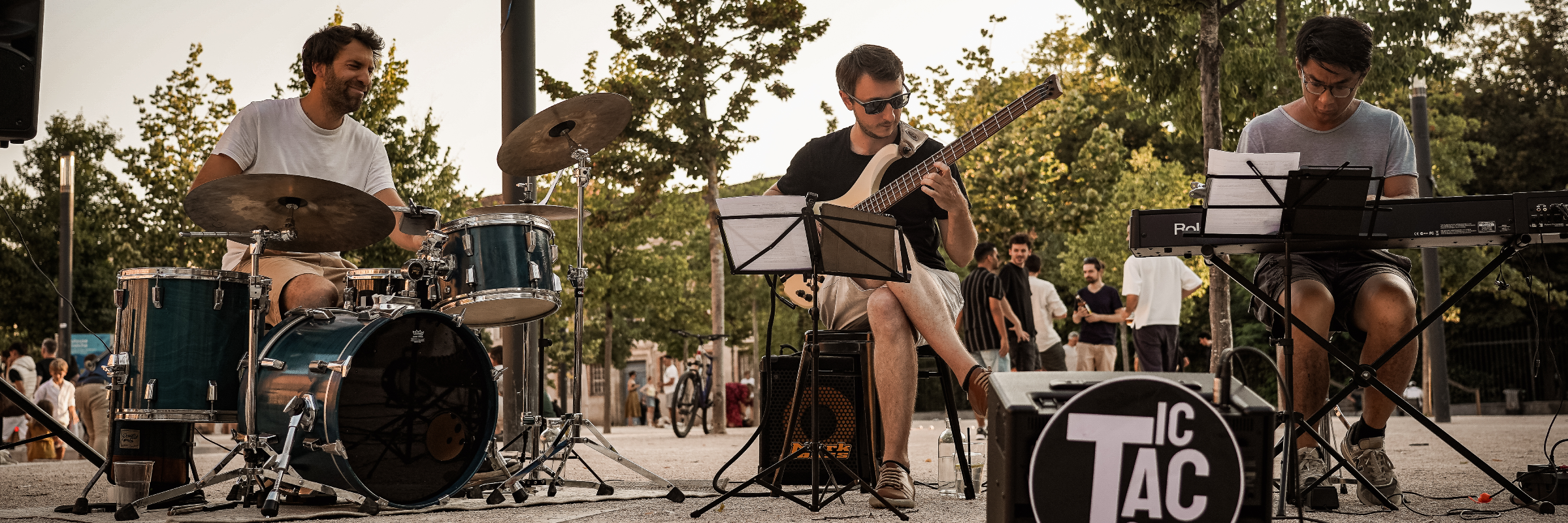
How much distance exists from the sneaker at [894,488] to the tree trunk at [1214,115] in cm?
658

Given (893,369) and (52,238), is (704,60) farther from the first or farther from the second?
(52,238)

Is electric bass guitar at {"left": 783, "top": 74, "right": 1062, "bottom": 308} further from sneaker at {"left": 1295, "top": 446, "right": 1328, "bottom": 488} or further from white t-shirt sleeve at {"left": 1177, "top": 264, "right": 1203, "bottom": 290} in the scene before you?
white t-shirt sleeve at {"left": 1177, "top": 264, "right": 1203, "bottom": 290}

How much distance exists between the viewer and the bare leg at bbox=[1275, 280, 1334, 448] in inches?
165

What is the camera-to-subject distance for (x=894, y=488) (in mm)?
4070

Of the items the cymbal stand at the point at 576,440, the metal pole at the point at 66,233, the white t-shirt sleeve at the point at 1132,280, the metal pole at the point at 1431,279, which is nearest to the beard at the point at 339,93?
the cymbal stand at the point at 576,440

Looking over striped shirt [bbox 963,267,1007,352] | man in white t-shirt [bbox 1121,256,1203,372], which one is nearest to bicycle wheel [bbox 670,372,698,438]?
striped shirt [bbox 963,267,1007,352]

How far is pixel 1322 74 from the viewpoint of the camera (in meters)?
4.26

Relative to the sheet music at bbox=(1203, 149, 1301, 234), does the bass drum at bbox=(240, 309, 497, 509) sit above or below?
below

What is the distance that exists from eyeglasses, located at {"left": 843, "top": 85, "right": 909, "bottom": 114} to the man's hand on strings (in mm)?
401

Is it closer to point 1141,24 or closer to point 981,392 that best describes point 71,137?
point 1141,24

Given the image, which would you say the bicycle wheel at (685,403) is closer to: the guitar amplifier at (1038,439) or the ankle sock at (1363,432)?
the ankle sock at (1363,432)

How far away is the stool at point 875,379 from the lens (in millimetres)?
4457

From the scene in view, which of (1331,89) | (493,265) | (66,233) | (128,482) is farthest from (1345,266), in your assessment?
(66,233)

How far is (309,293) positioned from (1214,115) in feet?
26.3
